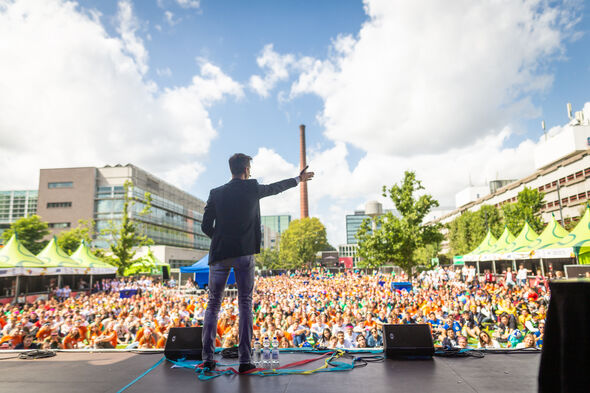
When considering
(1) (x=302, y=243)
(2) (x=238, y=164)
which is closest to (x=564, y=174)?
(1) (x=302, y=243)

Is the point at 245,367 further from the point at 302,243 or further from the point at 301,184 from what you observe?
the point at 302,243

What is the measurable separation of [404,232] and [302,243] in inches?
1915

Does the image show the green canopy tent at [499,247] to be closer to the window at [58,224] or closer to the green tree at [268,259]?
the window at [58,224]

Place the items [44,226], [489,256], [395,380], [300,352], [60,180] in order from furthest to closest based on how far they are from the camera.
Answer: [60,180], [44,226], [489,256], [300,352], [395,380]

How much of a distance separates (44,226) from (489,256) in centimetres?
5022

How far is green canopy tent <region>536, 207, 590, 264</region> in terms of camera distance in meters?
14.6

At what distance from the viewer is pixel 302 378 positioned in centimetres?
277

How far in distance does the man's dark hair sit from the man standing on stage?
2 cm

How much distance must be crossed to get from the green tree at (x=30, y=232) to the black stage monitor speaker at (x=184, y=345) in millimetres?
51163

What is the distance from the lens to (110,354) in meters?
3.81

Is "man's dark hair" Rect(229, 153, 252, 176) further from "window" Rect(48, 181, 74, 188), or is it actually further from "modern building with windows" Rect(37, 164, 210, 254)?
"window" Rect(48, 181, 74, 188)

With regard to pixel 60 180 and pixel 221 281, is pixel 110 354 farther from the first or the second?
pixel 60 180

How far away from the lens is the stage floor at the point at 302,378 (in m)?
2.54

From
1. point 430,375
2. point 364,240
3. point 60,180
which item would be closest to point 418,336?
point 430,375
